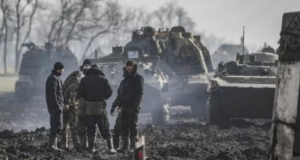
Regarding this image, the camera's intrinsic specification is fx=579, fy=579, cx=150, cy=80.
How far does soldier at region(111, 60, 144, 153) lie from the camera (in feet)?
32.5

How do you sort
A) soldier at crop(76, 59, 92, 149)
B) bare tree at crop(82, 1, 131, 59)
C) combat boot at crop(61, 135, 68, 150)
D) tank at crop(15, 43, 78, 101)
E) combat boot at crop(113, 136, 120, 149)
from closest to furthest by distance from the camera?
1. soldier at crop(76, 59, 92, 149)
2. combat boot at crop(113, 136, 120, 149)
3. combat boot at crop(61, 135, 68, 150)
4. tank at crop(15, 43, 78, 101)
5. bare tree at crop(82, 1, 131, 59)

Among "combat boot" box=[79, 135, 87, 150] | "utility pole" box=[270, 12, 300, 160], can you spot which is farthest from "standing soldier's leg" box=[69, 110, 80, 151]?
"utility pole" box=[270, 12, 300, 160]

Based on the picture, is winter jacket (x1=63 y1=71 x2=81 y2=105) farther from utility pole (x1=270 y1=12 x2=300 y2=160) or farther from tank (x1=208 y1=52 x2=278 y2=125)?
utility pole (x1=270 y1=12 x2=300 y2=160)

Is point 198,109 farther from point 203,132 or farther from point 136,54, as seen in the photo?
point 203,132

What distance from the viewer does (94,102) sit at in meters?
9.81

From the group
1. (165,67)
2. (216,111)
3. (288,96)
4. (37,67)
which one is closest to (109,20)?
(37,67)

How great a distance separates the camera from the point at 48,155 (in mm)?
9336

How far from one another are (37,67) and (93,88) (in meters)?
15.0

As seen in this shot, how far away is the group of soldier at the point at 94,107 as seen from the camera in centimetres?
984

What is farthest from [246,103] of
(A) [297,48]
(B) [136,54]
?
(A) [297,48]

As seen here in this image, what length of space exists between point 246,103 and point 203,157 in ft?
13.8

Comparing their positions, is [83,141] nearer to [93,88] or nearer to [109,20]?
[93,88]

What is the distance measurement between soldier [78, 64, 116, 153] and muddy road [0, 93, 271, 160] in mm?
325

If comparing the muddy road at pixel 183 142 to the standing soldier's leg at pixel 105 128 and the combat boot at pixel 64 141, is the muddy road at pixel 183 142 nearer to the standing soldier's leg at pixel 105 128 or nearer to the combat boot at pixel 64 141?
the standing soldier's leg at pixel 105 128
